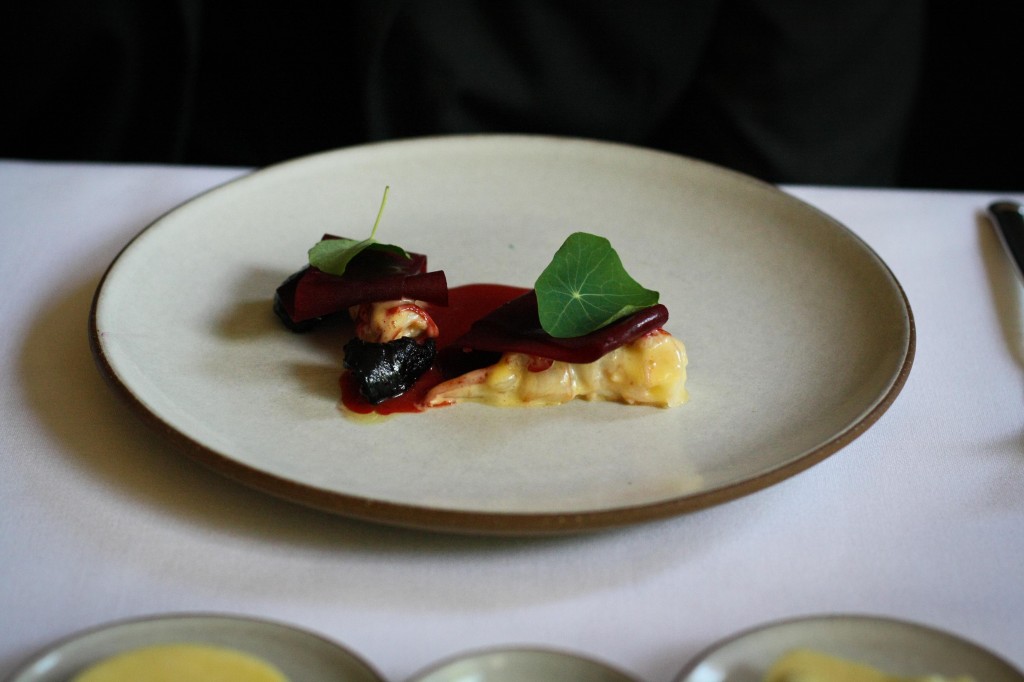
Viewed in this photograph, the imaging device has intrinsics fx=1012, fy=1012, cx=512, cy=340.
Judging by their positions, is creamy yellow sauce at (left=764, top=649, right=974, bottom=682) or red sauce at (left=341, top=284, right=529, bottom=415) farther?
red sauce at (left=341, top=284, right=529, bottom=415)

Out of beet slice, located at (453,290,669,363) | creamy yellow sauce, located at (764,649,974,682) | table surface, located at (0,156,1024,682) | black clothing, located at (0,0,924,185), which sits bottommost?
creamy yellow sauce, located at (764,649,974,682)

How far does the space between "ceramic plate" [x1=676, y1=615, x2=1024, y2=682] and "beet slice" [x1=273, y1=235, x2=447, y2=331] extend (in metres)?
0.66

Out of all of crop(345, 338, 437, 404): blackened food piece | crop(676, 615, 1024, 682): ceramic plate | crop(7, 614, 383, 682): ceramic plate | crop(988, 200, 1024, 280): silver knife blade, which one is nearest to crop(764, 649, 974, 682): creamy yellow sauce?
crop(676, 615, 1024, 682): ceramic plate

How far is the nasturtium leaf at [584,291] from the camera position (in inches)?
48.9

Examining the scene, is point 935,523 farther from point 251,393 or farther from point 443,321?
point 251,393

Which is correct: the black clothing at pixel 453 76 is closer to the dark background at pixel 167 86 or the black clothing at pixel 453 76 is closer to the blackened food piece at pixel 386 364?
the dark background at pixel 167 86

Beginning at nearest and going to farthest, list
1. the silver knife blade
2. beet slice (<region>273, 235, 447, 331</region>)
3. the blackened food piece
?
the blackened food piece
beet slice (<region>273, 235, 447, 331</region>)
the silver knife blade

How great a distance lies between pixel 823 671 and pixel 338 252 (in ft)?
2.75

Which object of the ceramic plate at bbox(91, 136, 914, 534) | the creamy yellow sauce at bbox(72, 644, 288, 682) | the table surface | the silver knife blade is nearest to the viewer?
the creamy yellow sauce at bbox(72, 644, 288, 682)

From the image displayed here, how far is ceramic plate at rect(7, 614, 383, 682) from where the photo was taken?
31.3 inches

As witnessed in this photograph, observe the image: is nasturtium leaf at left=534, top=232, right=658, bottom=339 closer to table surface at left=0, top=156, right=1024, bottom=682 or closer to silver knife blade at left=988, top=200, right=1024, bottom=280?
table surface at left=0, top=156, right=1024, bottom=682

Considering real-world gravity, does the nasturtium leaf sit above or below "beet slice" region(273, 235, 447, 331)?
below

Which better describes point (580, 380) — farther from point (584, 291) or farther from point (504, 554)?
point (504, 554)

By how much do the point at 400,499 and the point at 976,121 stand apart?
3313 millimetres
